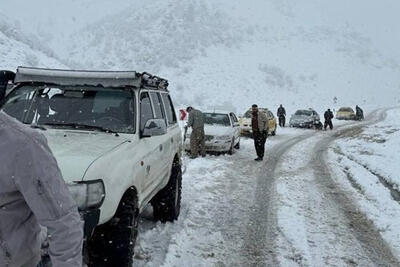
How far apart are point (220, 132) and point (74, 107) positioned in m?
10.8

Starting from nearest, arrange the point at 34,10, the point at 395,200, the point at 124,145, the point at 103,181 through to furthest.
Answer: the point at 103,181, the point at 124,145, the point at 395,200, the point at 34,10

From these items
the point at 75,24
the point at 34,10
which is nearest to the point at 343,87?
the point at 75,24

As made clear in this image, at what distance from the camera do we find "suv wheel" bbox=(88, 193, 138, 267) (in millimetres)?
4000

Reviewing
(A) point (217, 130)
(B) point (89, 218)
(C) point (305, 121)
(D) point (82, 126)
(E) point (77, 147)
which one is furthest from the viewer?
(C) point (305, 121)

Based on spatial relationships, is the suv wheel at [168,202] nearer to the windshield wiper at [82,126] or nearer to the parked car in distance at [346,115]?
the windshield wiper at [82,126]

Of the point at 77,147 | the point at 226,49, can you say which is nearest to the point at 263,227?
the point at 77,147

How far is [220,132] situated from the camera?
15547 mm

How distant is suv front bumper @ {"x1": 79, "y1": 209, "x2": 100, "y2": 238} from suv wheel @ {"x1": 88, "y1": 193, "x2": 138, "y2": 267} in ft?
1.97

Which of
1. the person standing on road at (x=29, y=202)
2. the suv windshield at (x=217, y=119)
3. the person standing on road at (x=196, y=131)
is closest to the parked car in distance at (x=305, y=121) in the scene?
the suv windshield at (x=217, y=119)

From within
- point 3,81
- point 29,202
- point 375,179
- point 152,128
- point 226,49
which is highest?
point 226,49

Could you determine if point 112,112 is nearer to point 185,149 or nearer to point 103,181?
point 103,181

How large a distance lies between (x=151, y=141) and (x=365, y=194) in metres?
5.81

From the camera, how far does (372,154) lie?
16.0 m

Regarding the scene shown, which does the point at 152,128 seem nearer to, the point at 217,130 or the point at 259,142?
the point at 259,142
